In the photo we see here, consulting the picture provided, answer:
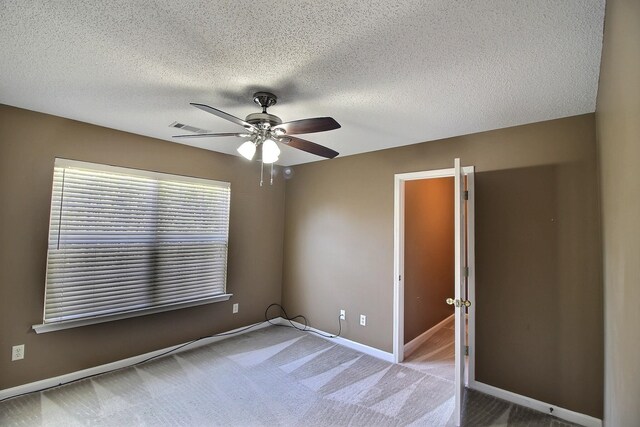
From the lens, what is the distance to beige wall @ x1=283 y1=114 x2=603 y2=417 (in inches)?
87.7

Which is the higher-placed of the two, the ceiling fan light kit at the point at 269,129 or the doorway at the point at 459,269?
the ceiling fan light kit at the point at 269,129

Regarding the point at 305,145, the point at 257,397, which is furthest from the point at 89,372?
the point at 305,145

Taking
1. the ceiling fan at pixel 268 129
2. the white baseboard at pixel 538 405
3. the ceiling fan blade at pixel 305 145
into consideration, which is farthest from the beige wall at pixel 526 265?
the ceiling fan at pixel 268 129

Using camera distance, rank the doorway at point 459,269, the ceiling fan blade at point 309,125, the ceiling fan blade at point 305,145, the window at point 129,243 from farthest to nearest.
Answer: the window at point 129,243 → the doorway at point 459,269 → the ceiling fan blade at point 305,145 → the ceiling fan blade at point 309,125

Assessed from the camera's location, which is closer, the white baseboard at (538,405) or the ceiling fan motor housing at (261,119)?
the ceiling fan motor housing at (261,119)

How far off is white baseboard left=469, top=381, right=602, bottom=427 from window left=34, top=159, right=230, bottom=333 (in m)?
2.98

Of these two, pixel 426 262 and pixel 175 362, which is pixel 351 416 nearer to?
pixel 175 362

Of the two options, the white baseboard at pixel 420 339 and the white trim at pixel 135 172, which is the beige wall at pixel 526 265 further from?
the white trim at pixel 135 172

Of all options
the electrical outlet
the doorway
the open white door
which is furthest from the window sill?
the open white door

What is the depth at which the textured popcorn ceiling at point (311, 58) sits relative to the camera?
4.23 ft

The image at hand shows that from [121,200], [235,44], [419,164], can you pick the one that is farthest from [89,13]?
[419,164]

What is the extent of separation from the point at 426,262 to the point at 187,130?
3.35 metres

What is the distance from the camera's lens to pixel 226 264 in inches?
150

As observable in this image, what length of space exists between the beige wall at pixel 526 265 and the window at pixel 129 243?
1.82 m
